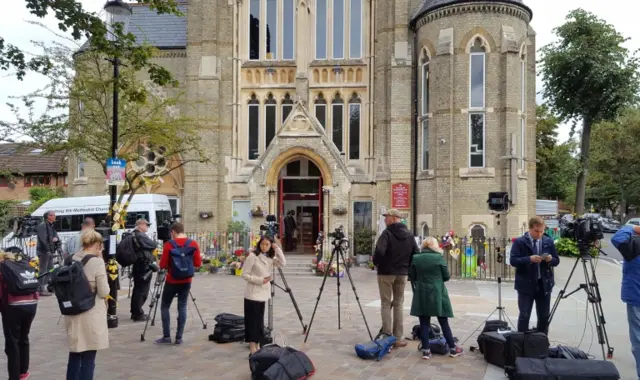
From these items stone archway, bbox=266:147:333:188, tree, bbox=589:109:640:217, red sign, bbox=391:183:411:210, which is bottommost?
red sign, bbox=391:183:411:210

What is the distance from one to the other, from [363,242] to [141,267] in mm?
11444

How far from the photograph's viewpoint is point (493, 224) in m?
17.6

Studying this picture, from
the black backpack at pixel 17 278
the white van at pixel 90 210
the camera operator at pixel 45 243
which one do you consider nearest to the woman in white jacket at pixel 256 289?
the black backpack at pixel 17 278

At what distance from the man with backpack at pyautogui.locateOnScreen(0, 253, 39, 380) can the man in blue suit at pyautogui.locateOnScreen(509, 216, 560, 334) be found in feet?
20.0

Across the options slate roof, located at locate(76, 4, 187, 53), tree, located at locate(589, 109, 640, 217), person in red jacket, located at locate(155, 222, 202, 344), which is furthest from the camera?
tree, located at locate(589, 109, 640, 217)

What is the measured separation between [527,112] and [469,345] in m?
15.0

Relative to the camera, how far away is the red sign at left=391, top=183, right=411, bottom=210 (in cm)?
1941

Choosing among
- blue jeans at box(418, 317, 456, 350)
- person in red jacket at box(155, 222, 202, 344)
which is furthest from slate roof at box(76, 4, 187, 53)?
blue jeans at box(418, 317, 456, 350)

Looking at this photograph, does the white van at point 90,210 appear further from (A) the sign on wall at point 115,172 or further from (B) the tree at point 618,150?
(B) the tree at point 618,150

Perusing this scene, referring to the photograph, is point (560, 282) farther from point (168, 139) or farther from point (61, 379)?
point (61, 379)

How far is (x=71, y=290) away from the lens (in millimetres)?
4793

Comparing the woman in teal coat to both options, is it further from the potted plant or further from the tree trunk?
the tree trunk

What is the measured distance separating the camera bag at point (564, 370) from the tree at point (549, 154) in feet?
96.4

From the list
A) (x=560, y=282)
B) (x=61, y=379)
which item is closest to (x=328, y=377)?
(x=61, y=379)
